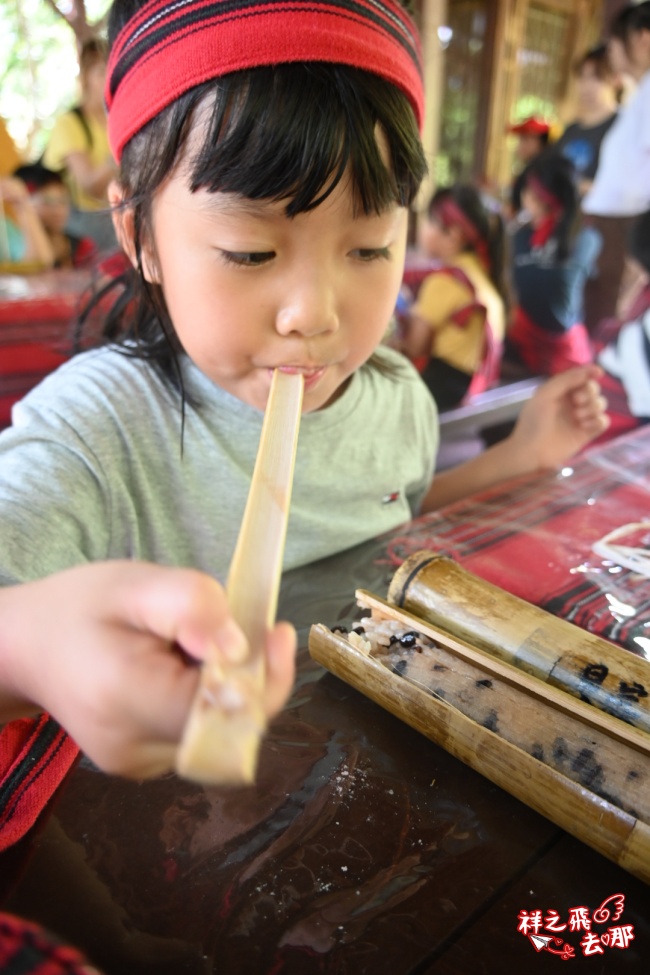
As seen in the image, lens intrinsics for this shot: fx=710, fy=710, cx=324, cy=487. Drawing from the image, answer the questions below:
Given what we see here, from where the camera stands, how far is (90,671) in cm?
33

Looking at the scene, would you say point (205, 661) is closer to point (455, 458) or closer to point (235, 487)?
point (235, 487)

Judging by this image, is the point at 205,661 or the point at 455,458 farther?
the point at 455,458

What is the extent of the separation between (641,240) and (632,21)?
32.6 inches

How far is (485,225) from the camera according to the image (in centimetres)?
265

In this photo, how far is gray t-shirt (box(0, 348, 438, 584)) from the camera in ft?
2.20

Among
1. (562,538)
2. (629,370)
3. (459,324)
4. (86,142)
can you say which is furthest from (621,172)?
(562,538)

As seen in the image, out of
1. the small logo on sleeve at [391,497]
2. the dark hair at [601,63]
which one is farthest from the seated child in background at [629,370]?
the dark hair at [601,63]

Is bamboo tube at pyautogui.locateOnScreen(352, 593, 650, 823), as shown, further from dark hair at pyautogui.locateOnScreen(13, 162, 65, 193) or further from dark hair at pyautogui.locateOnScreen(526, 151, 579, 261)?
dark hair at pyautogui.locateOnScreen(13, 162, 65, 193)

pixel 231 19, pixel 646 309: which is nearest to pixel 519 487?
pixel 231 19

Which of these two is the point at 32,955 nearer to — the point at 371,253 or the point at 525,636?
the point at 525,636

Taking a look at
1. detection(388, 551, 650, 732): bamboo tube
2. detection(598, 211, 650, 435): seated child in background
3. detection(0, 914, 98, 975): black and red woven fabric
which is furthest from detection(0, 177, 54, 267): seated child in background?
detection(0, 914, 98, 975): black and red woven fabric

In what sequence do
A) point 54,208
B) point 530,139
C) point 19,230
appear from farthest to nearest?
1. point 530,139
2. point 54,208
3. point 19,230

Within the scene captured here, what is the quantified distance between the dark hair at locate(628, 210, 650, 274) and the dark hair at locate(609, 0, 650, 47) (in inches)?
24.7

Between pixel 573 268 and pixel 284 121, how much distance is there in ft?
9.57
